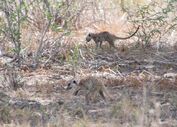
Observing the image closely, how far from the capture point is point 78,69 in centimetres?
780

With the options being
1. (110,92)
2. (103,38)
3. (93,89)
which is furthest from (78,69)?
(103,38)

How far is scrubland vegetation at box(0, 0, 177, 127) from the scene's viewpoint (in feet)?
18.6

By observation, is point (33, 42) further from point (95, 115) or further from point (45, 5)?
point (95, 115)

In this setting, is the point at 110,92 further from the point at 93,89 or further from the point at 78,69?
the point at 78,69

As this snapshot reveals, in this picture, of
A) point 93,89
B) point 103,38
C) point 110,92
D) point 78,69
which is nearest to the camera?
point 93,89

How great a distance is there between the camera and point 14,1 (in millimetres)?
7953

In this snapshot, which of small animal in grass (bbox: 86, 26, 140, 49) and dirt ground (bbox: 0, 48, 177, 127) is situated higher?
small animal in grass (bbox: 86, 26, 140, 49)

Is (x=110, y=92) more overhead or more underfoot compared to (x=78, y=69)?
more underfoot

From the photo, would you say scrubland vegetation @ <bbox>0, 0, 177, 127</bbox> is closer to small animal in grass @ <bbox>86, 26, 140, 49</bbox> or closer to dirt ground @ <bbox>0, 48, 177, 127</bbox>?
dirt ground @ <bbox>0, 48, 177, 127</bbox>

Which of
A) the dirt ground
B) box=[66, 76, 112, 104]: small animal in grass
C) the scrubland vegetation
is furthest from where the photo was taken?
box=[66, 76, 112, 104]: small animal in grass

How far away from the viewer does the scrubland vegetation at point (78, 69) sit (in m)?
5.66

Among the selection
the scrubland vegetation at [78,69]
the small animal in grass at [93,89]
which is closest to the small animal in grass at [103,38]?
the scrubland vegetation at [78,69]

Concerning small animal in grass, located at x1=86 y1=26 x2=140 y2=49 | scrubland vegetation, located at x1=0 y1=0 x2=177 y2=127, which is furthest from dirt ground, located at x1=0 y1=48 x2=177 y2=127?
small animal in grass, located at x1=86 y1=26 x2=140 y2=49

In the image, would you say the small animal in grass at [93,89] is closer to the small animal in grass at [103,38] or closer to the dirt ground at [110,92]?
the dirt ground at [110,92]
